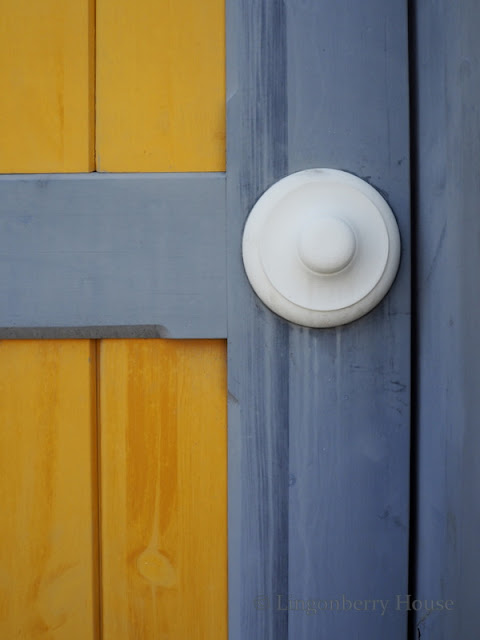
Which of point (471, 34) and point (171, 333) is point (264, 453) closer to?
point (171, 333)

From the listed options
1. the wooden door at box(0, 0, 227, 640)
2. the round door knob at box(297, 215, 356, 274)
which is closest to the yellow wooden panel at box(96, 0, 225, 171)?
the wooden door at box(0, 0, 227, 640)

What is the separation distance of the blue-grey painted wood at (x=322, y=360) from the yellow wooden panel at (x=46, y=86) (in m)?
0.13

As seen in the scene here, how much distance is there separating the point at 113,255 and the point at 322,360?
0.19m

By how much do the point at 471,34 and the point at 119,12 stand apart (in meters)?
0.28

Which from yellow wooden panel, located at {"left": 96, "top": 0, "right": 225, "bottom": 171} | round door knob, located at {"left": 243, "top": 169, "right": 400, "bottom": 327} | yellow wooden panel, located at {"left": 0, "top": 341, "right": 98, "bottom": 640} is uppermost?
yellow wooden panel, located at {"left": 96, "top": 0, "right": 225, "bottom": 171}

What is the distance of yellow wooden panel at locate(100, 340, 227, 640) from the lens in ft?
1.39

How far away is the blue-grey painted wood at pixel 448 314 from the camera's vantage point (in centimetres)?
35

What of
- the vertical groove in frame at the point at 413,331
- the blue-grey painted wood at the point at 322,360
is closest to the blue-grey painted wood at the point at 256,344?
the blue-grey painted wood at the point at 322,360

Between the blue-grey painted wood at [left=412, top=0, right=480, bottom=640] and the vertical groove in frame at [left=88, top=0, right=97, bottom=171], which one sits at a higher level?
the vertical groove in frame at [left=88, top=0, right=97, bottom=171]

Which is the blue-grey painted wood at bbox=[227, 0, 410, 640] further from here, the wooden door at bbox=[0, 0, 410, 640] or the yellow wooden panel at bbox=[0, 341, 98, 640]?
the yellow wooden panel at bbox=[0, 341, 98, 640]

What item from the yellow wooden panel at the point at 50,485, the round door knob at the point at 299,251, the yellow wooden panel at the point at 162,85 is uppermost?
the yellow wooden panel at the point at 162,85

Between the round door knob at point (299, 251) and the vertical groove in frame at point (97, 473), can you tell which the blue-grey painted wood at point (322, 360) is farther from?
the vertical groove in frame at point (97, 473)

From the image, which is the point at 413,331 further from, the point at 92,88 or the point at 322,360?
the point at 92,88

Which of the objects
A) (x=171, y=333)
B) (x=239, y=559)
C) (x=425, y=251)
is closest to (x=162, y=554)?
(x=239, y=559)
